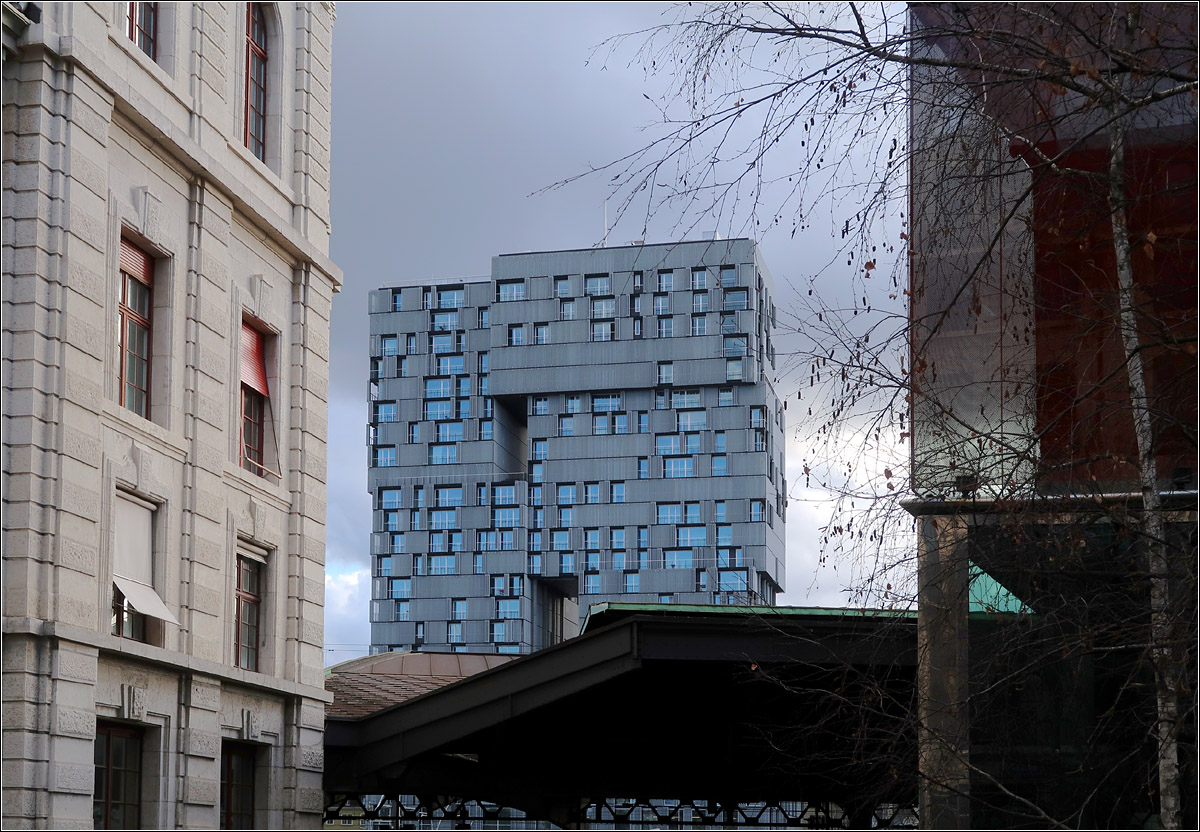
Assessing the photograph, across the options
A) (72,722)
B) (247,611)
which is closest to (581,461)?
(247,611)

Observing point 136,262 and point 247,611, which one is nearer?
point 136,262

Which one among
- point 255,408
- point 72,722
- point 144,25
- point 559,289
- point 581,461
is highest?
point 559,289

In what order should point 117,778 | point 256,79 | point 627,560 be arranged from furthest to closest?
point 627,560 < point 256,79 < point 117,778

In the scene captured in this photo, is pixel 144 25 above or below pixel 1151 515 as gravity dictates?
above

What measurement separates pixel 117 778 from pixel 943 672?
10986mm

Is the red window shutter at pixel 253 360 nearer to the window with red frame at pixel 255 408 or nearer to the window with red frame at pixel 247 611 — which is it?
the window with red frame at pixel 255 408

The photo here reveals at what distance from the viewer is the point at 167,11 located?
64.0 feet

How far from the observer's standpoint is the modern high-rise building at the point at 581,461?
104 m

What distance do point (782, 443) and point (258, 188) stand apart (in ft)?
305

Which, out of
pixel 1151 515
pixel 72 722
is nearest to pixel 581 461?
pixel 72 722

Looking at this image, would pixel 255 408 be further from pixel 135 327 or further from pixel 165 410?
pixel 135 327

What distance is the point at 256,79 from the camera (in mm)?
22938

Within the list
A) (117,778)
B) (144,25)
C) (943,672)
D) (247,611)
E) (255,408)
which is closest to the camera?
(943,672)

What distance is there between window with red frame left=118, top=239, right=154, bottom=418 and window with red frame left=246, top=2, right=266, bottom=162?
4144 millimetres
